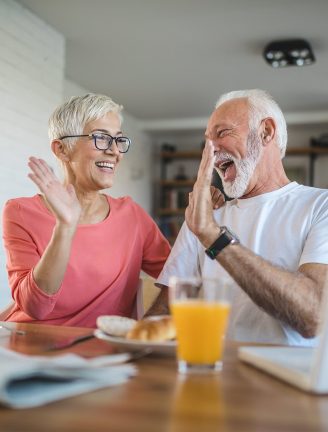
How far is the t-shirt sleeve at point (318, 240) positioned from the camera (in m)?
1.63

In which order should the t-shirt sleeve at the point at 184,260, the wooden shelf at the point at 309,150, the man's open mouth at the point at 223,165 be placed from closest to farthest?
the t-shirt sleeve at the point at 184,260 → the man's open mouth at the point at 223,165 → the wooden shelf at the point at 309,150

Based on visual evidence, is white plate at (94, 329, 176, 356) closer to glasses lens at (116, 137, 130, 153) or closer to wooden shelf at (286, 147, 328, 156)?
glasses lens at (116, 137, 130, 153)

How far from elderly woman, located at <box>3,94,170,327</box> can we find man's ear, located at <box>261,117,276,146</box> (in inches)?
19.5

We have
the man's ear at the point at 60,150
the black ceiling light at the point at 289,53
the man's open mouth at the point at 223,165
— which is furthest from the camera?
the black ceiling light at the point at 289,53

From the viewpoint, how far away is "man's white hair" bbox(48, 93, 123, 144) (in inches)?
82.4

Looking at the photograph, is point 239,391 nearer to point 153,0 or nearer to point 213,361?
point 213,361

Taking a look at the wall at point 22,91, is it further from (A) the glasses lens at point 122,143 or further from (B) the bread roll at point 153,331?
(B) the bread roll at point 153,331

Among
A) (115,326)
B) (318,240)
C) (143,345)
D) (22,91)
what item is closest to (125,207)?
(318,240)

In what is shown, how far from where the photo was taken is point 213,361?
36.6 inches

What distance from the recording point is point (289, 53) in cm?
512

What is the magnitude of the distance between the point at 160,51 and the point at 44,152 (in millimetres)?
1516

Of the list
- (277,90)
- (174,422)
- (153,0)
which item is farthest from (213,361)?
(277,90)

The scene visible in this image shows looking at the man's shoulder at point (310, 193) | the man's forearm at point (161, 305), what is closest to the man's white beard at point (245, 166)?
the man's shoulder at point (310, 193)

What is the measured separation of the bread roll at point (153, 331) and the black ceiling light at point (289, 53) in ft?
14.3
